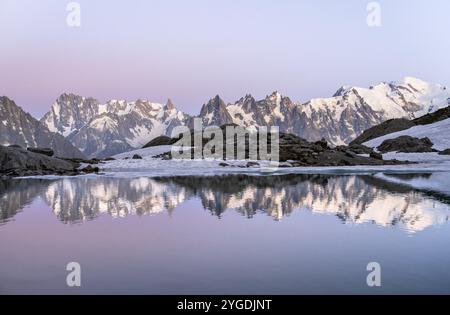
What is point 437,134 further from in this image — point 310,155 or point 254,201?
point 254,201

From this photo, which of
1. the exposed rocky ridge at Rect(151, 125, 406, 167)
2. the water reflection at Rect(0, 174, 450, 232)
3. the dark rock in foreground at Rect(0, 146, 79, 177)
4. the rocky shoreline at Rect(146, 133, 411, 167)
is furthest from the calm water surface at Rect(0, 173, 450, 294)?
the exposed rocky ridge at Rect(151, 125, 406, 167)

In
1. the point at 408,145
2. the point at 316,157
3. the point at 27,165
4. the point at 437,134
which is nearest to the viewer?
the point at 27,165

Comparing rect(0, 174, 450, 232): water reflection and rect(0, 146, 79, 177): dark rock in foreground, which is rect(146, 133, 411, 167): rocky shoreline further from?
rect(0, 174, 450, 232): water reflection

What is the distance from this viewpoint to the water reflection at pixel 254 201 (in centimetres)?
2691

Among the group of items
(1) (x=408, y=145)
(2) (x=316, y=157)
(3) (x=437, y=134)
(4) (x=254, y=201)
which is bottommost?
(4) (x=254, y=201)

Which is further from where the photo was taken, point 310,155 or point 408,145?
point 408,145

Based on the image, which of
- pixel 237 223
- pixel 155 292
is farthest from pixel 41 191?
pixel 155 292

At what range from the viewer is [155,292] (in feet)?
43.2

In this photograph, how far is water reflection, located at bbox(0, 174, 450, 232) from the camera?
88.3ft

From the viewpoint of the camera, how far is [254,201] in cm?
3428

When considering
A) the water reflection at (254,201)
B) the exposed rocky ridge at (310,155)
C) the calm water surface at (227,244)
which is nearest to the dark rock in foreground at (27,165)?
the water reflection at (254,201)

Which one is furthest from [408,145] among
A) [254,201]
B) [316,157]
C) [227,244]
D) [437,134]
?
[227,244]

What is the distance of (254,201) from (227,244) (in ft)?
48.8

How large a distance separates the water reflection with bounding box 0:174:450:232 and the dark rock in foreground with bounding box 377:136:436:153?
284 ft
